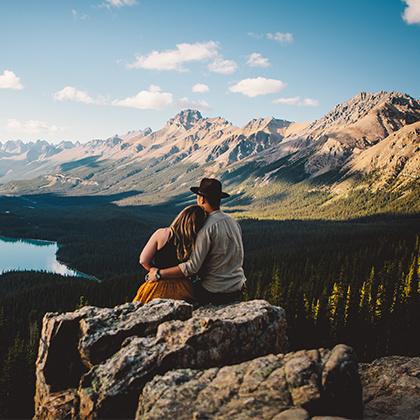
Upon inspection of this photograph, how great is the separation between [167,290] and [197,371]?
4.38 metres

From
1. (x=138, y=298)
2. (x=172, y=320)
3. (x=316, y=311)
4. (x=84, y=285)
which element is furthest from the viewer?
(x=84, y=285)

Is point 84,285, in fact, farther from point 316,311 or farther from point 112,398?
point 112,398

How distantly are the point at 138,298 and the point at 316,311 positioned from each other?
275 feet

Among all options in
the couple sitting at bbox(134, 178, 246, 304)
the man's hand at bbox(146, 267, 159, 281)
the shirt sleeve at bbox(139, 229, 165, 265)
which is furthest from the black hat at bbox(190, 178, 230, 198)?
the man's hand at bbox(146, 267, 159, 281)

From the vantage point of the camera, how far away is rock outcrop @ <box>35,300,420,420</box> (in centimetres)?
953

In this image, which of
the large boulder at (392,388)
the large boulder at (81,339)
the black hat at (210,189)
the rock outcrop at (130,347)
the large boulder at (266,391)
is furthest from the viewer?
the black hat at (210,189)

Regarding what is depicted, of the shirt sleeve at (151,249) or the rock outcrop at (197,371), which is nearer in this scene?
the rock outcrop at (197,371)

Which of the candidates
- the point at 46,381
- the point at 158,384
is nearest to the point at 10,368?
the point at 46,381

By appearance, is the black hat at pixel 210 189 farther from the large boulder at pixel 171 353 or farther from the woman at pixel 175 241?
the large boulder at pixel 171 353

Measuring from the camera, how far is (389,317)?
318 ft

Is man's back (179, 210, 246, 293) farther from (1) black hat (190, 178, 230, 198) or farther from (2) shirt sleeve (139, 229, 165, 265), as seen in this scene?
(2) shirt sleeve (139, 229, 165, 265)

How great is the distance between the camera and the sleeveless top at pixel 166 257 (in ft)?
46.4

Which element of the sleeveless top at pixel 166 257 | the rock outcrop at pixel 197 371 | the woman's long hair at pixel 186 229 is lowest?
the rock outcrop at pixel 197 371

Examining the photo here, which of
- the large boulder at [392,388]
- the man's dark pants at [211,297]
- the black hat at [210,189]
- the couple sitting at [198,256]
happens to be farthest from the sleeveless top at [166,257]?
the large boulder at [392,388]
